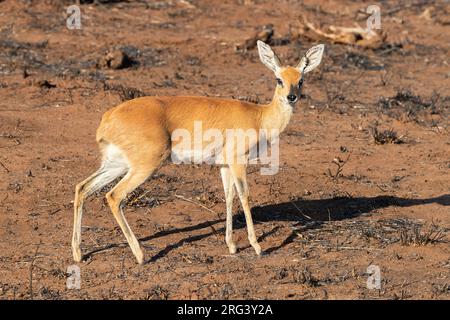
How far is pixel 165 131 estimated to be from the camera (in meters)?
8.65

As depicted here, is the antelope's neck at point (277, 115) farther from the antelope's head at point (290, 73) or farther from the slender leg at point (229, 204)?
→ the slender leg at point (229, 204)

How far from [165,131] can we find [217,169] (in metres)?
2.67

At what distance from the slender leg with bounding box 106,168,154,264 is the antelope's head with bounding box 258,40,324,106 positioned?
1.64m

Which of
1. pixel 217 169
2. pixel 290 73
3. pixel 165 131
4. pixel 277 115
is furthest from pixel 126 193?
pixel 217 169

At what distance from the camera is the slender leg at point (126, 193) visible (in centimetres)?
852

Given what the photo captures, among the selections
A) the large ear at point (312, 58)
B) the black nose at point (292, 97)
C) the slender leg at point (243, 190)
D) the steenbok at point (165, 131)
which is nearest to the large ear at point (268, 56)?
the steenbok at point (165, 131)

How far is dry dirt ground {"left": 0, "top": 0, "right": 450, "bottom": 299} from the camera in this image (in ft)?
27.2

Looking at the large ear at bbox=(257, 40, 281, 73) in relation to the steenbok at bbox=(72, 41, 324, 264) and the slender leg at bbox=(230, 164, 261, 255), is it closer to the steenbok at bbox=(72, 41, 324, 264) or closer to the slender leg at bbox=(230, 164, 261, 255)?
the steenbok at bbox=(72, 41, 324, 264)

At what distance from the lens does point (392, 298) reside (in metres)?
7.77

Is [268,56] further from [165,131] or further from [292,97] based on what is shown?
[165,131]

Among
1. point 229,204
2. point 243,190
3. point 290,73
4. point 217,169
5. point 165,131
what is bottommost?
point 217,169

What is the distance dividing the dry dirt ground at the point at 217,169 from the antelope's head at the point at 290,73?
1.45 m
